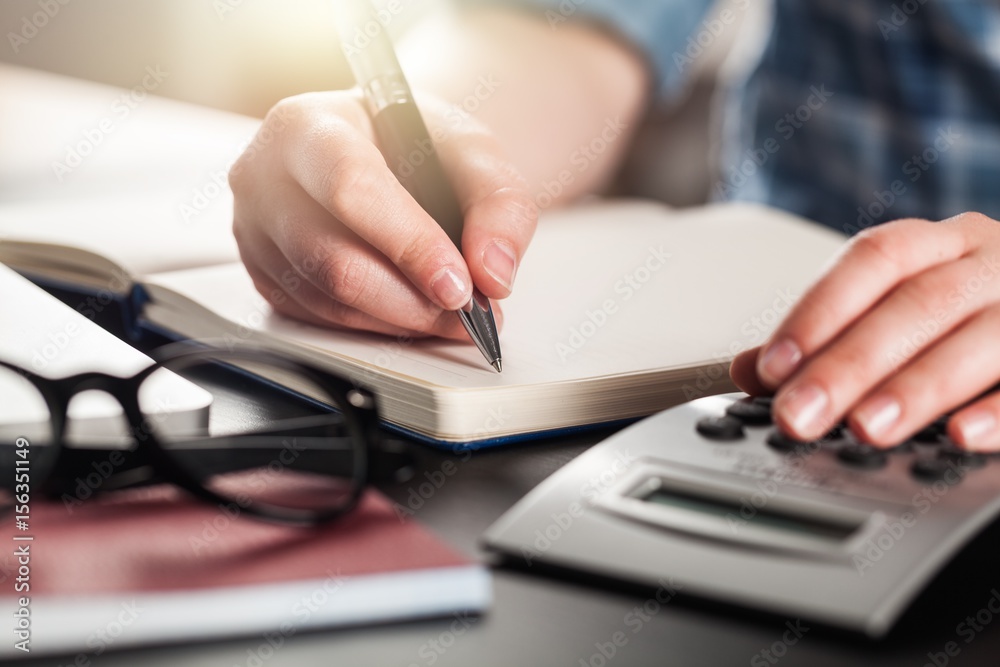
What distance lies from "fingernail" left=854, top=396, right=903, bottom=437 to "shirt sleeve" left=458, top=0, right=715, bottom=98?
0.87 m

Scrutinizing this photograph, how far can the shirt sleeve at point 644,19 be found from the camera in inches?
46.2

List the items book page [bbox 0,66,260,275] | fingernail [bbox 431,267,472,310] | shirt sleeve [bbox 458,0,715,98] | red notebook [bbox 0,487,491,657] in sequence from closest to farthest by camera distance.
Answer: red notebook [bbox 0,487,491,657]
fingernail [bbox 431,267,472,310]
book page [bbox 0,66,260,275]
shirt sleeve [bbox 458,0,715,98]

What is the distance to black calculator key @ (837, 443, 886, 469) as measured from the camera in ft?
1.23

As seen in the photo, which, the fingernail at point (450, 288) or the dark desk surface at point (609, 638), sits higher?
the fingernail at point (450, 288)

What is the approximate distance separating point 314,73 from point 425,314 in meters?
2.27

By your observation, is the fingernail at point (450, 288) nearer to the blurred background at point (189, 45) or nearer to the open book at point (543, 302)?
the open book at point (543, 302)

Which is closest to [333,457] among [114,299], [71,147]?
[114,299]

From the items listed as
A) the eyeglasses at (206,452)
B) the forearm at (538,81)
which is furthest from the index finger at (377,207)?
the forearm at (538,81)

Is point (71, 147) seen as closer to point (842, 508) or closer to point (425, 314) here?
point (425, 314)

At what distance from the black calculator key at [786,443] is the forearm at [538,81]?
2.40 ft

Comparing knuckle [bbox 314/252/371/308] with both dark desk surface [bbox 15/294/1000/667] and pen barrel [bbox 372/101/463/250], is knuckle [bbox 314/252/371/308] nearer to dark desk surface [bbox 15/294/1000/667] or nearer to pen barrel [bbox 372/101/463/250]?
pen barrel [bbox 372/101/463/250]

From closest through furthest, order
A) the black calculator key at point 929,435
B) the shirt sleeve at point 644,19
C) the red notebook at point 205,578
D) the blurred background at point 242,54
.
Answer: the red notebook at point 205,578, the black calculator key at point 929,435, the shirt sleeve at point 644,19, the blurred background at point 242,54

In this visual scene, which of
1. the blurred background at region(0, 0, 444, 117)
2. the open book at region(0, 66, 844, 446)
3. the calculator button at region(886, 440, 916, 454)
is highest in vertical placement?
the calculator button at region(886, 440, 916, 454)

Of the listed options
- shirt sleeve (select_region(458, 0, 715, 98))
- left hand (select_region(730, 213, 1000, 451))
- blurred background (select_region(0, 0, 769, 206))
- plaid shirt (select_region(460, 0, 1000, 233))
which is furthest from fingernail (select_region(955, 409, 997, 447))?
shirt sleeve (select_region(458, 0, 715, 98))
